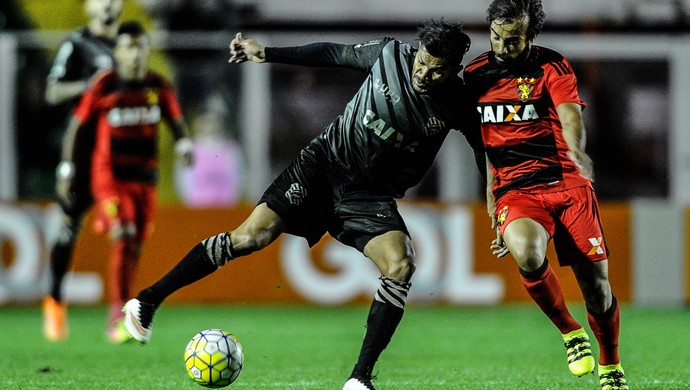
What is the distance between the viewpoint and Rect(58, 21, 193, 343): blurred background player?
9391 millimetres

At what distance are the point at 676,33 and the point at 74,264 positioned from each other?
7.89 m

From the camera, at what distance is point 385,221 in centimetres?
661

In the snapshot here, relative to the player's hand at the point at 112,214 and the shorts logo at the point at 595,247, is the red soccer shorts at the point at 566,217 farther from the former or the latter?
the player's hand at the point at 112,214

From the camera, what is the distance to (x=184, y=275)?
262 inches

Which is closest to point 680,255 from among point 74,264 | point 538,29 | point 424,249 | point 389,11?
point 424,249

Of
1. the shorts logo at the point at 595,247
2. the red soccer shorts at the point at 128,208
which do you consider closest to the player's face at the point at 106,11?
the red soccer shorts at the point at 128,208

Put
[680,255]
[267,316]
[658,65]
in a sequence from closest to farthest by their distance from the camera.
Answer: [267,316], [680,255], [658,65]

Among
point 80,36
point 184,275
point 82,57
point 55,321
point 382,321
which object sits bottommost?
point 55,321

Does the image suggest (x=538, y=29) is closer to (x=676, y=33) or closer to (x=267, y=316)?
(x=267, y=316)

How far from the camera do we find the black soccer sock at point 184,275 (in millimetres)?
6617

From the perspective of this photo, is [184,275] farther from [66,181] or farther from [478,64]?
[66,181]

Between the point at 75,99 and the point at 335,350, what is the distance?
3.06 metres

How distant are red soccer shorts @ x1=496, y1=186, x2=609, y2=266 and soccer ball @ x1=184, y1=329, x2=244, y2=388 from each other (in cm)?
152

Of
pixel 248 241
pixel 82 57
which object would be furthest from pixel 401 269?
pixel 82 57
